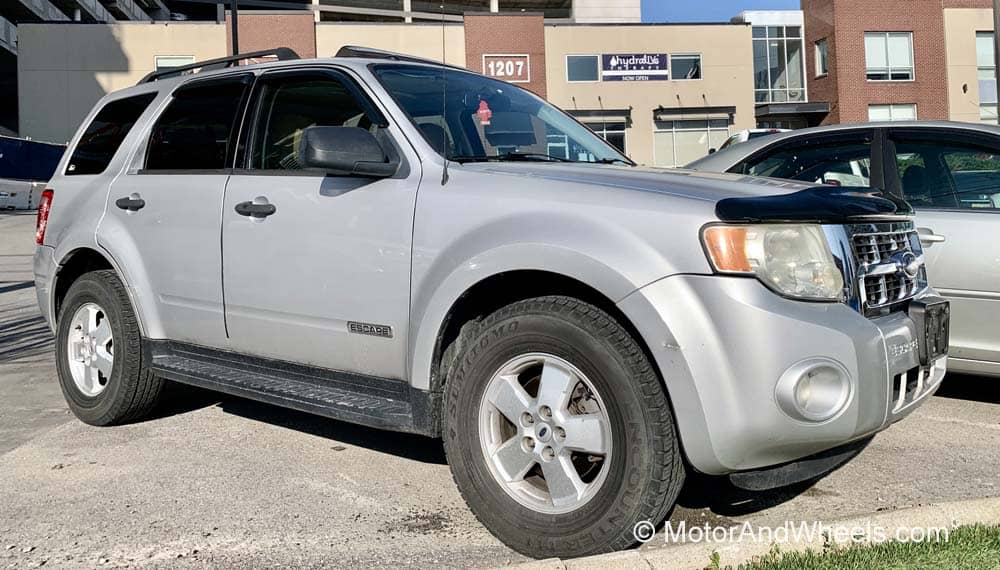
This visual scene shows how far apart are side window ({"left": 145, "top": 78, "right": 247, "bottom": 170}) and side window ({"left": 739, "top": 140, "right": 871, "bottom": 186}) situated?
128 inches

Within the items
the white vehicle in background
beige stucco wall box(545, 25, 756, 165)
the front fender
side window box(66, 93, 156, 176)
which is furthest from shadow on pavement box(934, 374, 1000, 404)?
beige stucco wall box(545, 25, 756, 165)

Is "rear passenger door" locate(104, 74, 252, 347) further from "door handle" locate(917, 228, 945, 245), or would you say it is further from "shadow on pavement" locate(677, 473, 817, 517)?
"door handle" locate(917, 228, 945, 245)

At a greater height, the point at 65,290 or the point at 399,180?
the point at 399,180

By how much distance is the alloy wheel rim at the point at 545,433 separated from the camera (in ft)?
9.65

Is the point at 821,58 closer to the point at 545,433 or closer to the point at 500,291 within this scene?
the point at 500,291

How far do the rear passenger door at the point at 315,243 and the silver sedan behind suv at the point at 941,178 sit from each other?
2307 millimetres

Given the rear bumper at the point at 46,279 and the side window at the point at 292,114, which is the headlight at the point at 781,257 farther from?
the rear bumper at the point at 46,279

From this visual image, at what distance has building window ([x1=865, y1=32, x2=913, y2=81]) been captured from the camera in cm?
4381

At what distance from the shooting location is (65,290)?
207 inches

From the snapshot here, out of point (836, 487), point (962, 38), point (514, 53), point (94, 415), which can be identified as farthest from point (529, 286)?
point (962, 38)

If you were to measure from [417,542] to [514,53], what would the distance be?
40.7 m

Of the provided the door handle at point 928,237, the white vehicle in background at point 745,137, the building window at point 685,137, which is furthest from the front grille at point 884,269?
the building window at point 685,137

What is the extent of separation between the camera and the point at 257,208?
399 centimetres

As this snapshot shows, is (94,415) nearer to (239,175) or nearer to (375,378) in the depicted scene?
(239,175)
